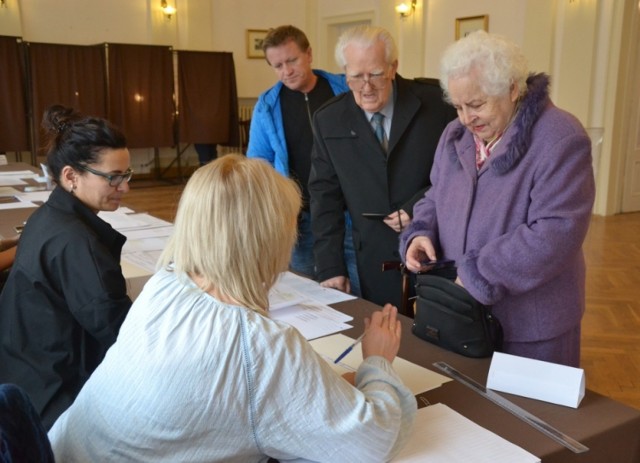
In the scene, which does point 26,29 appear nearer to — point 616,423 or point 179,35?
point 179,35

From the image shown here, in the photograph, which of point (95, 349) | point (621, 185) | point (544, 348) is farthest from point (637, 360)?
point (621, 185)

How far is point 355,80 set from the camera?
2.19 m

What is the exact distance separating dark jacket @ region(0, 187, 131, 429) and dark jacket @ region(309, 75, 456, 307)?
0.95 m

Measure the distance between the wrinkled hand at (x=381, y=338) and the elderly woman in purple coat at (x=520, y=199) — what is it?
0.33 metres

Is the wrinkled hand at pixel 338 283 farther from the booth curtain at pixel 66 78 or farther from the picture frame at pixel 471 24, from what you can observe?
the booth curtain at pixel 66 78

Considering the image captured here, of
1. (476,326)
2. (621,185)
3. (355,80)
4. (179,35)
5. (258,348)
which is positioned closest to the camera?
(258,348)

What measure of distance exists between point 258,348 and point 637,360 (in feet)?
9.91

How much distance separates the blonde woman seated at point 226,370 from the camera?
3.30ft

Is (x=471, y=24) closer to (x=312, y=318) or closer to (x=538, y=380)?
(x=312, y=318)

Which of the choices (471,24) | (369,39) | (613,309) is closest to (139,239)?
(369,39)

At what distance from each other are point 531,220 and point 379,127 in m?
0.90

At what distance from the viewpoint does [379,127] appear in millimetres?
2336

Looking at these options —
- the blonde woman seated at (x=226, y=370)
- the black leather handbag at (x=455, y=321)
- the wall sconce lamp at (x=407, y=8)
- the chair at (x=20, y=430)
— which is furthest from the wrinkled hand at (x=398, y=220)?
the wall sconce lamp at (x=407, y=8)

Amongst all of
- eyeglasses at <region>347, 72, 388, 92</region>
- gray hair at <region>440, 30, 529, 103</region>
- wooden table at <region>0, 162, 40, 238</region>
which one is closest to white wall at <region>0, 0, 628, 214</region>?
eyeglasses at <region>347, 72, 388, 92</region>
